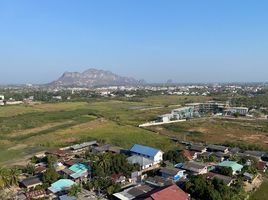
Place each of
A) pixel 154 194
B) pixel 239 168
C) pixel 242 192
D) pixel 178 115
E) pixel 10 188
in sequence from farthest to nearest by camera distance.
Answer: pixel 178 115
pixel 239 168
pixel 10 188
pixel 242 192
pixel 154 194

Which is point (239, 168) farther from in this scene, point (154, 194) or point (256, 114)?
point (256, 114)

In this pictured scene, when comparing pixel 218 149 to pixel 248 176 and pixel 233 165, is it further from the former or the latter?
pixel 248 176

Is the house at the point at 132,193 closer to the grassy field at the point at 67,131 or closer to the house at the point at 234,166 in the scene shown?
the house at the point at 234,166

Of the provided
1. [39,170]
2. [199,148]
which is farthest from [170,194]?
[199,148]

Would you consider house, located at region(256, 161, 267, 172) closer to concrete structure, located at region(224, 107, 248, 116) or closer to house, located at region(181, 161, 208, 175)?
house, located at region(181, 161, 208, 175)

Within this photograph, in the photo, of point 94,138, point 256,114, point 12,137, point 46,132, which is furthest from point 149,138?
point 256,114

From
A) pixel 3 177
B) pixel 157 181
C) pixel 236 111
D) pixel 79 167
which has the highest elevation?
pixel 236 111

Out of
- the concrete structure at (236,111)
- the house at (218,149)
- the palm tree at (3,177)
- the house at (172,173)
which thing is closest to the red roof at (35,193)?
the palm tree at (3,177)
